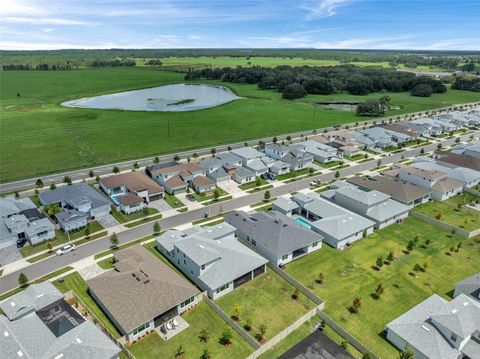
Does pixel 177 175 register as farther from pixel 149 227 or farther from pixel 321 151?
pixel 321 151

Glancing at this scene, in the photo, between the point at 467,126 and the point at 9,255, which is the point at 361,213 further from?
the point at 467,126

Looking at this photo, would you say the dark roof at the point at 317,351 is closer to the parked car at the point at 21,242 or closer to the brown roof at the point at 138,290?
A: the brown roof at the point at 138,290

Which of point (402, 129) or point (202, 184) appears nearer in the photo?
point (202, 184)

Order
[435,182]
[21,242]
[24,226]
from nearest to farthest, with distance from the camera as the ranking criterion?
[21,242] < [24,226] < [435,182]

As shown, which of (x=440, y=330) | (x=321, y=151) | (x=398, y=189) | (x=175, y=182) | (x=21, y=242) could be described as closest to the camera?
(x=440, y=330)

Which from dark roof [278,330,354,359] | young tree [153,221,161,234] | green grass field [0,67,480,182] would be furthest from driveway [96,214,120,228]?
dark roof [278,330,354,359]

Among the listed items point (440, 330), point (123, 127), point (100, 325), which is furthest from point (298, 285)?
point (123, 127)
